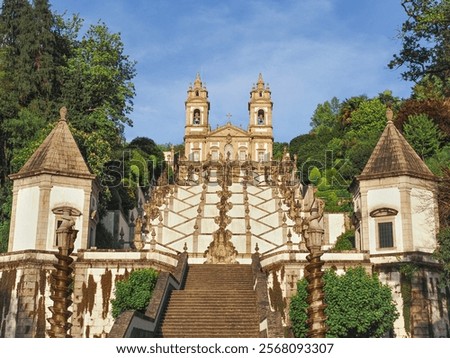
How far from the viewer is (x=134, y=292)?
2681 centimetres

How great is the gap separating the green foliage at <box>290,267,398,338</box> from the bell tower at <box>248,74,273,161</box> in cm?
5576

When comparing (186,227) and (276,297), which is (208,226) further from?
(276,297)

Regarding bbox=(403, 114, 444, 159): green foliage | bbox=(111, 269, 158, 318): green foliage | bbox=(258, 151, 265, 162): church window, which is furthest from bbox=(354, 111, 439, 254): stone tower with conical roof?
bbox=(258, 151, 265, 162): church window

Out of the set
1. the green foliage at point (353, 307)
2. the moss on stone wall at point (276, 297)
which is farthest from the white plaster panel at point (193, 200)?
the green foliage at point (353, 307)

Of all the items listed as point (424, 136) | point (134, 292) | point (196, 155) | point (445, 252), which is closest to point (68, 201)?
point (134, 292)

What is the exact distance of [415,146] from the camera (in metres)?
37.6

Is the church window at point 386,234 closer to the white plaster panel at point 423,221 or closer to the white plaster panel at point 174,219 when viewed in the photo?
the white plaster panel at point 423,221

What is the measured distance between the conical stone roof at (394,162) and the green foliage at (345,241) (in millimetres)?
6416

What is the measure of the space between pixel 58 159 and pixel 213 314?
12.6m

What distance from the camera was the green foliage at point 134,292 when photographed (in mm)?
26328

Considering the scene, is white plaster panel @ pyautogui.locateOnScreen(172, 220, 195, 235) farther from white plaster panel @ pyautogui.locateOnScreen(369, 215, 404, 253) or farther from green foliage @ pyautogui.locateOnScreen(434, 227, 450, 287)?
green foliage @ pyautogui.locateOnScreen(434, 227, 450, 287)

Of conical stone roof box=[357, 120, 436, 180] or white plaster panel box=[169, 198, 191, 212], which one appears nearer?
conical stone roof box=[357, 120, 436, 180]

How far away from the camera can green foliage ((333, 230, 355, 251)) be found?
36.5 meters

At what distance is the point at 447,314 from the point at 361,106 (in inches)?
1429
